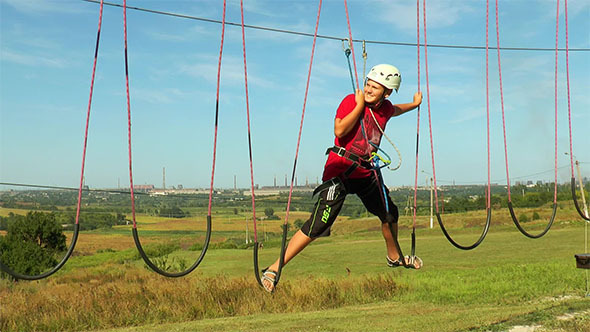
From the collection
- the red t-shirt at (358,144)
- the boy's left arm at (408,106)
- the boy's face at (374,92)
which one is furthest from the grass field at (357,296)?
the boy's face at (374,92)

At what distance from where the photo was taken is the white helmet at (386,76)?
558 cm

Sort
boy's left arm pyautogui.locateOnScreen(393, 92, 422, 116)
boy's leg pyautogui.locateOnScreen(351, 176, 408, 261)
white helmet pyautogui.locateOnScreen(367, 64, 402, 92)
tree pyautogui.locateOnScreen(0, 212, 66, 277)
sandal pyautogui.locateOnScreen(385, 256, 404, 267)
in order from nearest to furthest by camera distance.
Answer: white helmet pyautogui.locateOnScreen(367, 64, 402, 92) → boy's leg pyautogui.locateOnScreen(351, 176, 408, 261) → boy's left arm pyautogui.locateOnScreen(393, 92, 422, 116) → sandal pyautogui.locateOnScreen(385, 256, 404, 267) → tree pyautogui.locateOnScreen(0, 212, 66, 277)

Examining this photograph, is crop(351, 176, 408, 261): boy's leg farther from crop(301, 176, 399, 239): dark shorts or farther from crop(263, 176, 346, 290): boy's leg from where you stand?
crop(263, 176, 346, 290): boy's leg

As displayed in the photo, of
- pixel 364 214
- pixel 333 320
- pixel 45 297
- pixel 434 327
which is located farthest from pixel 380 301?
pixel 364 214

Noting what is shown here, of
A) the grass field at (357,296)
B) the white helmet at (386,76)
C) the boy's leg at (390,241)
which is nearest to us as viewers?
the white helmet at (386,76)

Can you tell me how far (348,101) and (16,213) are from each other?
118 m

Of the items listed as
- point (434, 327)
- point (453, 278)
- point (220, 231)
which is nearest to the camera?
point (434, 327)

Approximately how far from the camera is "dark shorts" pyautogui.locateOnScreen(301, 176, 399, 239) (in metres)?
5.75

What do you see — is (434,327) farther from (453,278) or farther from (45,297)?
(45,297)

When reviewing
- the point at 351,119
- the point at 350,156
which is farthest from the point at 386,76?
the point at 350,156

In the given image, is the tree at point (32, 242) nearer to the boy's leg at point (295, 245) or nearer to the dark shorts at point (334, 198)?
the boy's leg at point (295, 245)

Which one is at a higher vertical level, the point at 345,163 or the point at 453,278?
the point at 345,163

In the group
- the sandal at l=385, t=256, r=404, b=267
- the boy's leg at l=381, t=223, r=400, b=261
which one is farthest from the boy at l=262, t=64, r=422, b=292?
the sandal at l=385, t=256, r=404, b=267

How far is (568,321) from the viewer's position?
19.3 m
